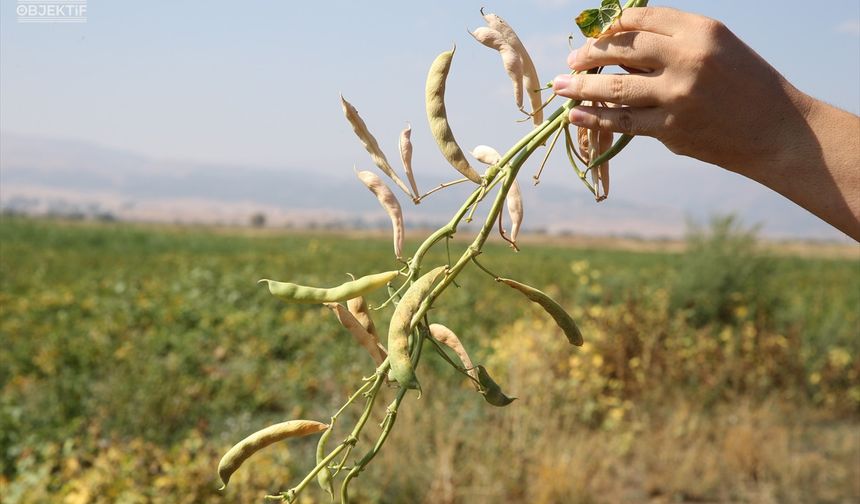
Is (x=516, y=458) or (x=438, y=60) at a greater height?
(x=438, y=60)

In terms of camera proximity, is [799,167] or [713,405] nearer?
[799,167]

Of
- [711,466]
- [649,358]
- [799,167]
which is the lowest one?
[711,466]

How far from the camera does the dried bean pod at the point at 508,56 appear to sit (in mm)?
667

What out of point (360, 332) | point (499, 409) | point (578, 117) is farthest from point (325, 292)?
point (499, 409)

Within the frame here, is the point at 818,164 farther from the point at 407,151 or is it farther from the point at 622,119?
the point at 407,151

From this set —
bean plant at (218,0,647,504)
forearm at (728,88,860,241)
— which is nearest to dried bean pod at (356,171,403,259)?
bean plant at (218,0,647,504)

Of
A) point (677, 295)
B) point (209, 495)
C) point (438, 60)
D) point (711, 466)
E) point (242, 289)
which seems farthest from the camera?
point (242, 289)

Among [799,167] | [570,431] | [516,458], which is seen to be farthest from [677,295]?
→ [799,167]

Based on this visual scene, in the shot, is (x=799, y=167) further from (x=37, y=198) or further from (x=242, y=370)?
(x=37, y=198)

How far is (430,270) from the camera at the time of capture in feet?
1.77

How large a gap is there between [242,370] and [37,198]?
17514 cm

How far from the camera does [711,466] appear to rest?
4.23m

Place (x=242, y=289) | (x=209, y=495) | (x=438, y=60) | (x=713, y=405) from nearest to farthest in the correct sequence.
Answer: (x=438, y=60) < (x=209, y=495) < (x=713, y=405) < (x=242, y=289)

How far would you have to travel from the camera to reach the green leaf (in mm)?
633
